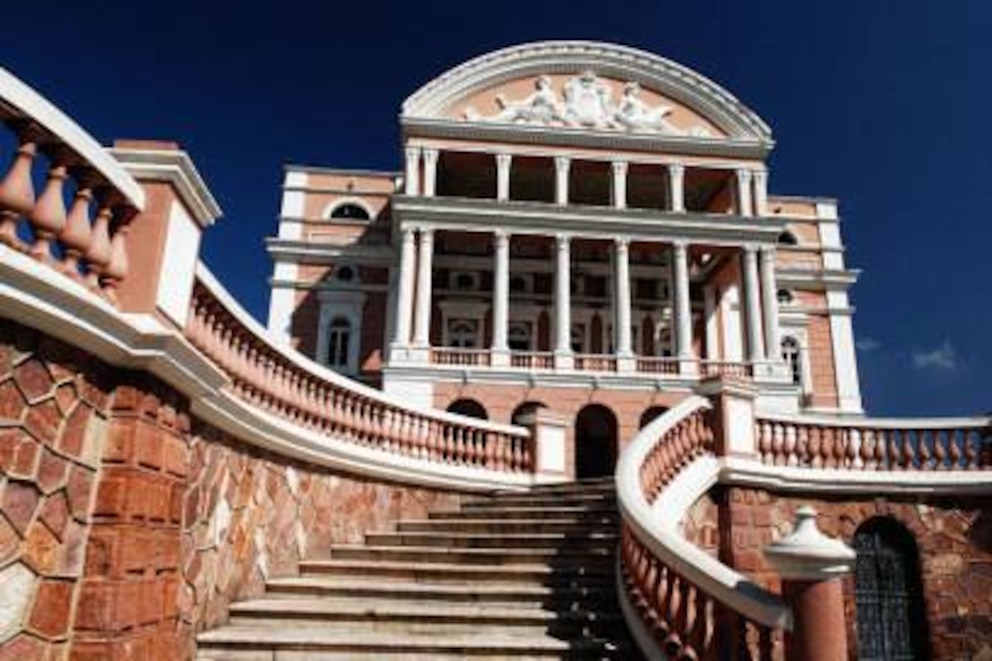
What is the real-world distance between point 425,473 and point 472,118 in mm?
19124

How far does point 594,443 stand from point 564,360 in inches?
116

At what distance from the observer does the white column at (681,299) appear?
2364cm

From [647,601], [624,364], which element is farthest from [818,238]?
[647,601]

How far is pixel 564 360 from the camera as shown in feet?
74.7

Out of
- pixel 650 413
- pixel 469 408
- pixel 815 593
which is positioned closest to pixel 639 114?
pixel 650 413

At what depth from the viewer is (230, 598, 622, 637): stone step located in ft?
19.7

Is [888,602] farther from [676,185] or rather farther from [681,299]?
[676,185]

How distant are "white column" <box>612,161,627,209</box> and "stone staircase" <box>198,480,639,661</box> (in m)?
17.6

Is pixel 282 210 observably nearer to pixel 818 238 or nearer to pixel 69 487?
pixel 818 238

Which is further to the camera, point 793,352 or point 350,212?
point 350,212

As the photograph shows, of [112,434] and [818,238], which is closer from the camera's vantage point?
[112,434]

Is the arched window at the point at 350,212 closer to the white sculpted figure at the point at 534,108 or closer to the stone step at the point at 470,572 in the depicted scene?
the white sculpted figure at the point at 534,108

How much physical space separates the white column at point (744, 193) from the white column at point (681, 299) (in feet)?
8.59

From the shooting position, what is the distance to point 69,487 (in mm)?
3703
